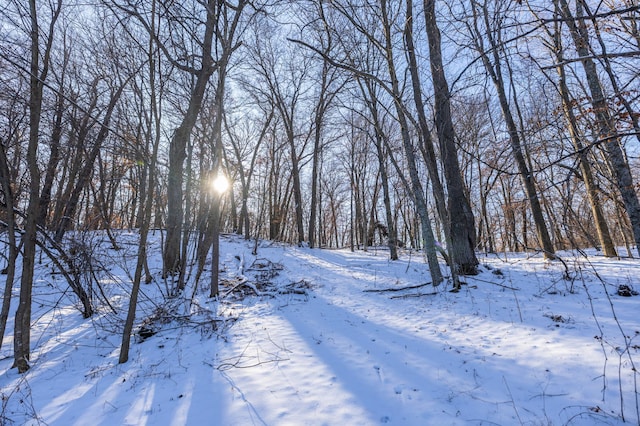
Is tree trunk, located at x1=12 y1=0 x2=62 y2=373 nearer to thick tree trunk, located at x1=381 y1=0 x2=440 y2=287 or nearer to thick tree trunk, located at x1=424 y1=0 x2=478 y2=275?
thick tree trunk, located at x1=381 y1=0 x2=440 y2=287

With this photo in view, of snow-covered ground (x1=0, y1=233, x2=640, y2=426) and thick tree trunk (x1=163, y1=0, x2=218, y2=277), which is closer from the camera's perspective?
snow-covered ground (x1=0, y1=233, x2=640, y2=426)

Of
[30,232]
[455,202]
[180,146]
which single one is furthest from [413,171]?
[30,232]

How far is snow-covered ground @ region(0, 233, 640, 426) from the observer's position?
2.22 metres

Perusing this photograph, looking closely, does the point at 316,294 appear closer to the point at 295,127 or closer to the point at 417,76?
the point at 417,76

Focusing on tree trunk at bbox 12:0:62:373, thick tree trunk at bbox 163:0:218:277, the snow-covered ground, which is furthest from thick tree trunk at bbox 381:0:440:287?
tree trunk at bbox 12:0:62:373

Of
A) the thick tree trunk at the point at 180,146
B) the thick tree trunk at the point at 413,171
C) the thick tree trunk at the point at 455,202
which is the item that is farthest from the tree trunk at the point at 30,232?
the thick tree trunk at the point at 455,202

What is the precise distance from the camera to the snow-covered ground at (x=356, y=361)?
2225 mm

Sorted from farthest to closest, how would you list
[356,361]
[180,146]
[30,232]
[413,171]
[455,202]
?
[455,202] → [413,171] → [180,146] → [30,232] → [356,361]

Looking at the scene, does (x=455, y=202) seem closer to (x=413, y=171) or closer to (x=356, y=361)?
(x=413, y=171)

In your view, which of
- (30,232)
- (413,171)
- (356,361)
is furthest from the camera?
(413,171)

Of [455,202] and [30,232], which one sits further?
[455,202]

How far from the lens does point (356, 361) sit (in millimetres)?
3094

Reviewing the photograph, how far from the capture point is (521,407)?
2.12m

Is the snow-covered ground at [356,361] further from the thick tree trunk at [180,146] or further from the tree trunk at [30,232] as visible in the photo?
the thick tree trunk at [180,146]
